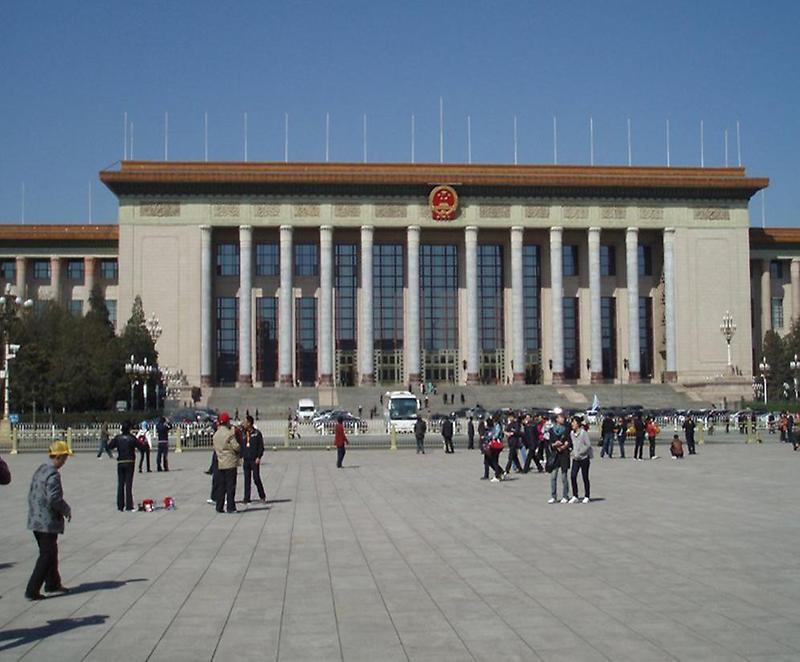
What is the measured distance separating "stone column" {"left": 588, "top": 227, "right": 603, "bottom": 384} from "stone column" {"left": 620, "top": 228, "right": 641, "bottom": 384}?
2442 mm

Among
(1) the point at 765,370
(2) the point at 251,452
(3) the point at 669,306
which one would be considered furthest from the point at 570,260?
(2) the point at 251,452

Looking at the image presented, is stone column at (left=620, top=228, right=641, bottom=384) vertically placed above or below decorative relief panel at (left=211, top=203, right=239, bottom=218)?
below

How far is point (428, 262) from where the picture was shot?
89.4m

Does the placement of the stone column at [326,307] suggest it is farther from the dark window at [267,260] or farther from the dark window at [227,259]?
the dark window at [227,259]

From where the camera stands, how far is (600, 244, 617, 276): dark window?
9100 cm

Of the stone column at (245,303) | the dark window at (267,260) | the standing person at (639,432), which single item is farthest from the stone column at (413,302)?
the standing person at (639,432)

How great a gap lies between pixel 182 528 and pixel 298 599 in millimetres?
6899

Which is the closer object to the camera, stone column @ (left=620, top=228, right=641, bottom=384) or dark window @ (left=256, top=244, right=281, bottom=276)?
stone column @ (left=620, top=228, right=641, bottom=384)

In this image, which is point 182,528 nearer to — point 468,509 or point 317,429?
point 468,509

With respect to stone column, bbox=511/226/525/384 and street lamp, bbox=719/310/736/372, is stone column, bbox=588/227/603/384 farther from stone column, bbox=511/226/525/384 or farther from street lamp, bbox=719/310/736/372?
street lamp, bbox=719/310/736/372

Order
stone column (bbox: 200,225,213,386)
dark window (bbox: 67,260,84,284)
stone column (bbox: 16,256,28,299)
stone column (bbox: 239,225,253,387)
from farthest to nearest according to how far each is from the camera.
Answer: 1. dark window (bbox: 67,260,84,284)
2. stone column (bbox: 16,256,28,299)
3. stone column (bbox: 239,225,253,387)
4. stone column (bbox: 200,225,213,386)

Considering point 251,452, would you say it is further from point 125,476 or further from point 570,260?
point 570,260

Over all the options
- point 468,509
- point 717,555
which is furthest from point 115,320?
point 717,555

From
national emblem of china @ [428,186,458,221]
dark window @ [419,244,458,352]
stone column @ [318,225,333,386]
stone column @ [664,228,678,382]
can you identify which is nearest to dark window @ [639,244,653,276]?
stone column @ [664,228,678,382]
